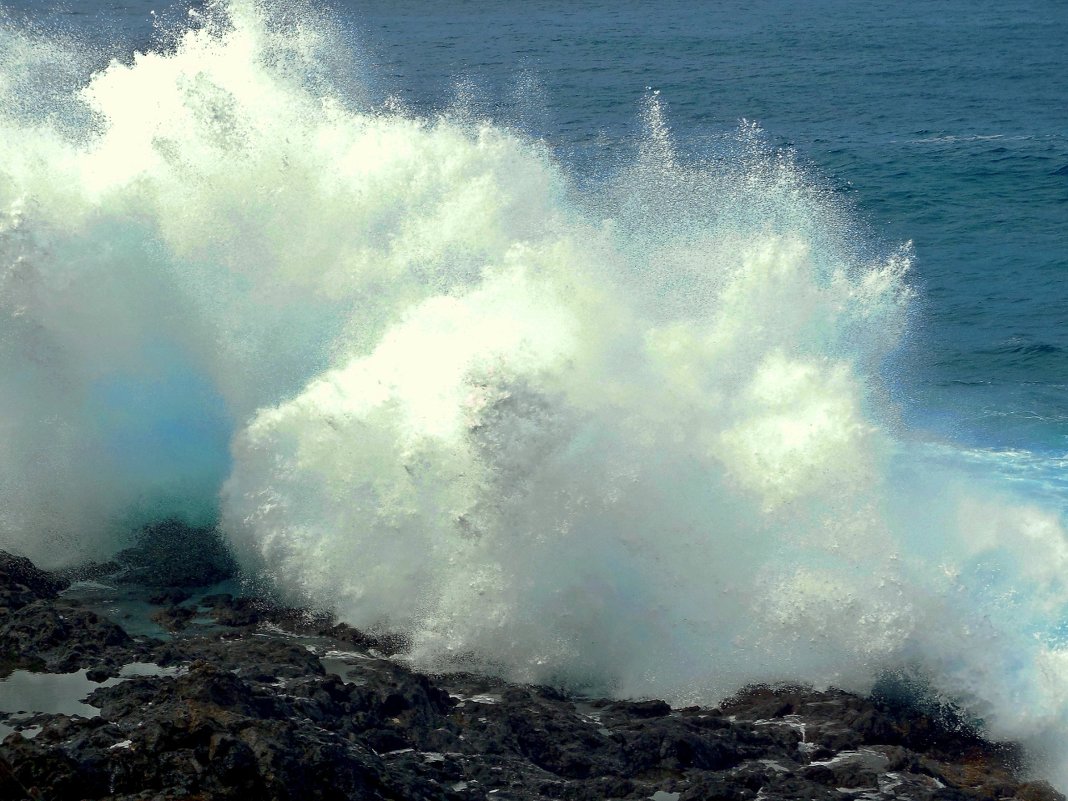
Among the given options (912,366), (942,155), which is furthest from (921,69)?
(912,366)

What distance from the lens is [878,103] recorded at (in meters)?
48.4

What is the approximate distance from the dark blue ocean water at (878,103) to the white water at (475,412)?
565 cm

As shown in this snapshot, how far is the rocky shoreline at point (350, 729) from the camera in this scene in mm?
10875

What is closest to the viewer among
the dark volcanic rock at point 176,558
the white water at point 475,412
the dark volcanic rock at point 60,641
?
the dark volcanic rock at point 60,641

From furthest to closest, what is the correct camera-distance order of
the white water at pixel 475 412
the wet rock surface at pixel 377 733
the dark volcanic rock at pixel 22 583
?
the white water at pixel 475 412 → the dark volcanic rock at pixel 22 583 → the wet rock surface at pixel 377 733

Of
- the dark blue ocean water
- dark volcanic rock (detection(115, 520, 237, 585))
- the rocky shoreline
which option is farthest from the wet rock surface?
the dark blue ocean water

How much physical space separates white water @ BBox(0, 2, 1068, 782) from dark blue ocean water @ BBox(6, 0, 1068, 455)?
5.65 meters

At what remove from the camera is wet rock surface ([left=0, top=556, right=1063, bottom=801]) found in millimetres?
10844

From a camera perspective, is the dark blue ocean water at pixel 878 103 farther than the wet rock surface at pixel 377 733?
Yes

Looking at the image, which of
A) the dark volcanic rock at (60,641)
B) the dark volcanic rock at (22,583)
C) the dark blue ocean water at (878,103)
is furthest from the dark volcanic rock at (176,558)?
the dark blue ocean water at (878,103)

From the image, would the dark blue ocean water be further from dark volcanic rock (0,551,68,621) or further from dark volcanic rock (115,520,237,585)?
dark volcanic rock (0,551,68,621)

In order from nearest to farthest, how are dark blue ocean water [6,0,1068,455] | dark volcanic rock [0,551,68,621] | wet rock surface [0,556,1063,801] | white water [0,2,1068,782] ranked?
wet rock surface [0,556,1063,801]
dark volcanic rock [0,551,68,621]
white water [0,2,1068,782]
dark blue ocean water [6,0,1068,455]

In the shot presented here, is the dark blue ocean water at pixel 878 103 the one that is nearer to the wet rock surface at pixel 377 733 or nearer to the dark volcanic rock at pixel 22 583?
the wet rock surface at pixel 377 733

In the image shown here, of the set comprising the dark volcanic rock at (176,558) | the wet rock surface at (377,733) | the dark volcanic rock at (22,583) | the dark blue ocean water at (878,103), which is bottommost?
the wet rock surface at (377,733)
